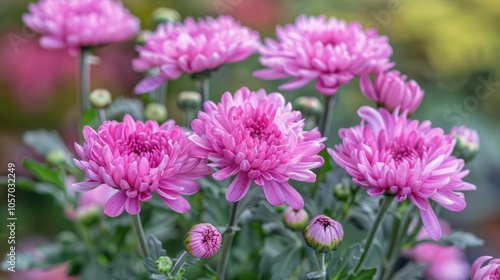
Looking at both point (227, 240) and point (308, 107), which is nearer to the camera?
point (227, 240)

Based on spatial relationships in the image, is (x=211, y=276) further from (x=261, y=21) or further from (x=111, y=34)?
(x=261, y=21)

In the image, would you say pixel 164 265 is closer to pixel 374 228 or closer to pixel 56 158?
pixel 374 228

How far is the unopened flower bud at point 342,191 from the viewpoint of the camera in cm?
54

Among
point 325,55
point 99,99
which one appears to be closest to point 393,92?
point 325,55

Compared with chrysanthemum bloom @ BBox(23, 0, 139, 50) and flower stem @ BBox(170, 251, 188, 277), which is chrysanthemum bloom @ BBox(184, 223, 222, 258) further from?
chrysanthemum bloom @ BBox(23, 0, 139, 50)

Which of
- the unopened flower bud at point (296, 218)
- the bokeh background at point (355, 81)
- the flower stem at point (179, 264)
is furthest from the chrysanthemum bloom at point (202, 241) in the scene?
the bokeh background at point (355, 81)

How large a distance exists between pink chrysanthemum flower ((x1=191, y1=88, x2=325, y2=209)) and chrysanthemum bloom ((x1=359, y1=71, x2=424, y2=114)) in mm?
110

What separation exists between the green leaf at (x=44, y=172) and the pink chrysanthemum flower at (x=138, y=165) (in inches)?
8.0

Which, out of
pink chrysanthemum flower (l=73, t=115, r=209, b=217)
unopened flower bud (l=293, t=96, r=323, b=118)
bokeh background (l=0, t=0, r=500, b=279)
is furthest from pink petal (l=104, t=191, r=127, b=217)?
bokeh background (l=0, t=0, r=500, b=279)

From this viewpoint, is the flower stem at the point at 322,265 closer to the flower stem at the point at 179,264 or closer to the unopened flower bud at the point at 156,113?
the flower stem at the point at 179,264

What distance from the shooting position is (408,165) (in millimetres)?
438

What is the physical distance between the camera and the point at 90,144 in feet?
1.39

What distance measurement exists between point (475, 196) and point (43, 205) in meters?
0.85

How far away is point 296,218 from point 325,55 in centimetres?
13
